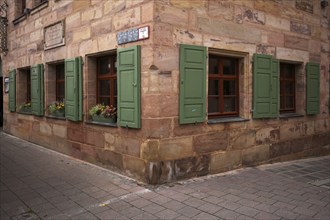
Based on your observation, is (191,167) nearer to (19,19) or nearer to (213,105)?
(213,105)

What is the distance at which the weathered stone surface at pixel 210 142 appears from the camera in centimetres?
621

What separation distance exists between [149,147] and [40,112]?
193 inches

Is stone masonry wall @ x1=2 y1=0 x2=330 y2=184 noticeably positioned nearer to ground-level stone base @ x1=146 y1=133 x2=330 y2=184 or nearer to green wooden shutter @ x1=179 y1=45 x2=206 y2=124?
ground-level stone base @ x1=146 y1=133 x2=330 y2=184

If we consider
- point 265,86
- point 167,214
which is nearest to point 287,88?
point 265,86

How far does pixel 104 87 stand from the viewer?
24.0ft

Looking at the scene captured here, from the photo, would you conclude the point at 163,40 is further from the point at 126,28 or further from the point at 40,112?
the point at 40,112

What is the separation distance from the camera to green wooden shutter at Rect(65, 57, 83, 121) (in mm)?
7477

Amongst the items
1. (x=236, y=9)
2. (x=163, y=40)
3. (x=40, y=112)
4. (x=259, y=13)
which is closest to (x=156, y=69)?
(x=163, y=40)

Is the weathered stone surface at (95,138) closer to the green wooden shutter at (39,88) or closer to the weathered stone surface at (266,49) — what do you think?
the green wooden shutter at (39,88)

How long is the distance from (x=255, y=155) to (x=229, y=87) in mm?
1594

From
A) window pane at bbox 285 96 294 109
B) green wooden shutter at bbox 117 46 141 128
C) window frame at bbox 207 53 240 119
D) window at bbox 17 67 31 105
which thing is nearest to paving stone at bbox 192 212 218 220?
green wooden shutter at bbox 117 46 141 128

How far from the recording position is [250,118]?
727 centimetres

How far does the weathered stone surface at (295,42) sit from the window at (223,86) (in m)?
1.74

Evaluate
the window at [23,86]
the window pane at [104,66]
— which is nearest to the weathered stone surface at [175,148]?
the window pane at [104,66]
